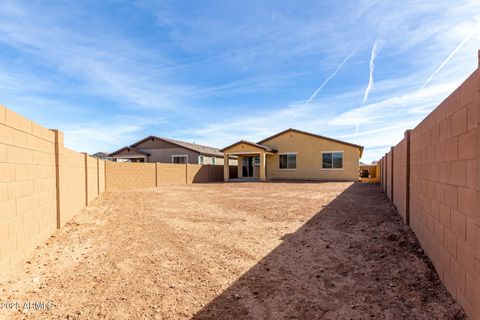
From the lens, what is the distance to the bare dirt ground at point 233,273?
10.3 ft

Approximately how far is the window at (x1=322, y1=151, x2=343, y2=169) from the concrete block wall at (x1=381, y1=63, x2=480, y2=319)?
65.5 feet

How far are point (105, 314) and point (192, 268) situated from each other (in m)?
1.51

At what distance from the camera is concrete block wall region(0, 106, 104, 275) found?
13.0ft

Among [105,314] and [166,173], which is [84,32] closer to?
[105,314]

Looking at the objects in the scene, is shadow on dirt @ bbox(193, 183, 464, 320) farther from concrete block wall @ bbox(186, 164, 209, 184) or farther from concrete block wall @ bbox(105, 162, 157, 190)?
concrete block wall @ bbox(186, 164, 209, 184)

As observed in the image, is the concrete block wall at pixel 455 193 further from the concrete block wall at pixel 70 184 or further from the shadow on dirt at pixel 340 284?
the concrete block wall at pixel 70 184

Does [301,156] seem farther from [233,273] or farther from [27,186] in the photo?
[27,186]

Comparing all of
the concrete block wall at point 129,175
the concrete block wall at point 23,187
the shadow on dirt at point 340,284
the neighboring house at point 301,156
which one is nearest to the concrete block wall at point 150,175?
the concrete block wall at point 129,175

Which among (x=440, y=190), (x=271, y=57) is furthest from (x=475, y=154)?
(x=271, y=57)

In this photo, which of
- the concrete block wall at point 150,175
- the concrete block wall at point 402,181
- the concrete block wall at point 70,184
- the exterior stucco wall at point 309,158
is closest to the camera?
the concrete block wall at point 402,181

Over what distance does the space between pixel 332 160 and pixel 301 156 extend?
2.82 meters

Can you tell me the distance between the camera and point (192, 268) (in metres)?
4.35

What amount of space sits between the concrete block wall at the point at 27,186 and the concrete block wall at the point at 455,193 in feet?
18.9

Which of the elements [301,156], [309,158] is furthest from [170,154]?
[309,158]
